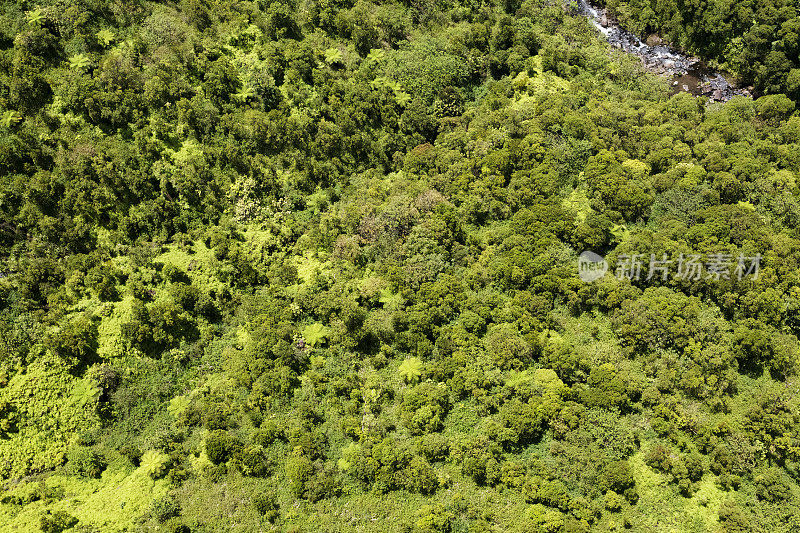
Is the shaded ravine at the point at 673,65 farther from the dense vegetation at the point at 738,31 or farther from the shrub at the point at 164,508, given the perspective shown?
the shrub at the point at 164,508

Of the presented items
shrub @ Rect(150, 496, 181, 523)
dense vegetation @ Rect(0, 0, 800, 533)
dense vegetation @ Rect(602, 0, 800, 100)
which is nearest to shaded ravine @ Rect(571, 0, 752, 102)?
dense vegetation @ Rect(602, 0, 800, 100)

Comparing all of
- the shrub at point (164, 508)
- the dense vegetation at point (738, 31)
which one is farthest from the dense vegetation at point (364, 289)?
the dense vegetation at point (738, 31)

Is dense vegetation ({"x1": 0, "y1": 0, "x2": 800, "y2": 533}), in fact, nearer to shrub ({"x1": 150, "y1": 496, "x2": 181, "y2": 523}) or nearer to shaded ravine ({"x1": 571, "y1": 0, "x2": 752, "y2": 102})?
shrub ({"x1": 150, "y1": 496, "x2": 181, "y2": 523})

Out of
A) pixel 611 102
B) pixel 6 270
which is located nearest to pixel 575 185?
pixel 611 102

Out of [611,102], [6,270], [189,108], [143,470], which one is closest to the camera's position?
[143,470]

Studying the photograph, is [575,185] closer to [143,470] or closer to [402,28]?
[402,28]

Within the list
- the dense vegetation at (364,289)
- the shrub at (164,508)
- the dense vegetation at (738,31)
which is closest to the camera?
the shrub at (164,508)
